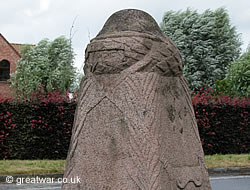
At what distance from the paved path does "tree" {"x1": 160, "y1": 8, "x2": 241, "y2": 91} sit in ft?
70.3

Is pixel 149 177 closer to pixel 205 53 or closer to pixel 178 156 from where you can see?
pixel 178 156

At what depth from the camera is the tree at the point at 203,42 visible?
106 feet

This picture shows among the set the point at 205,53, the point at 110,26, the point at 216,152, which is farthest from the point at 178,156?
the point at 205,53

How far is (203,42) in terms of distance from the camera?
108ft

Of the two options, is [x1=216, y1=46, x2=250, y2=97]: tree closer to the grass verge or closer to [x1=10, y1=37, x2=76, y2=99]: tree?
the grass verge

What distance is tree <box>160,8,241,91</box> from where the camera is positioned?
106ft

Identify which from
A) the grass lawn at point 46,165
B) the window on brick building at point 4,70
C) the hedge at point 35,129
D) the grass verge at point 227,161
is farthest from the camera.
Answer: the window on brick building at point 4,70

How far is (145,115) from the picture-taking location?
3.67 meters

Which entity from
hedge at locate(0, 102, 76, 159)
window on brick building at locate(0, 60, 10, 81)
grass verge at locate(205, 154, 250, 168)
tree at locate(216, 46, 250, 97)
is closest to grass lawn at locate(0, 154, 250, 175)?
grass verge at locate(205, 154, 250, 168)

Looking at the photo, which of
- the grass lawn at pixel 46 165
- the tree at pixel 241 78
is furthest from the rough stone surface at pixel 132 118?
the tree at pixel 241 78

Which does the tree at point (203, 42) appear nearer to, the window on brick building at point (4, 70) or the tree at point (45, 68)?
the tree at point (45, 68)

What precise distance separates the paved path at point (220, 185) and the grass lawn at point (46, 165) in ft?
2.73

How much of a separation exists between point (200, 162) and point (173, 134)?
54 cm

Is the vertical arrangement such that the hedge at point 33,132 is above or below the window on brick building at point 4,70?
below
